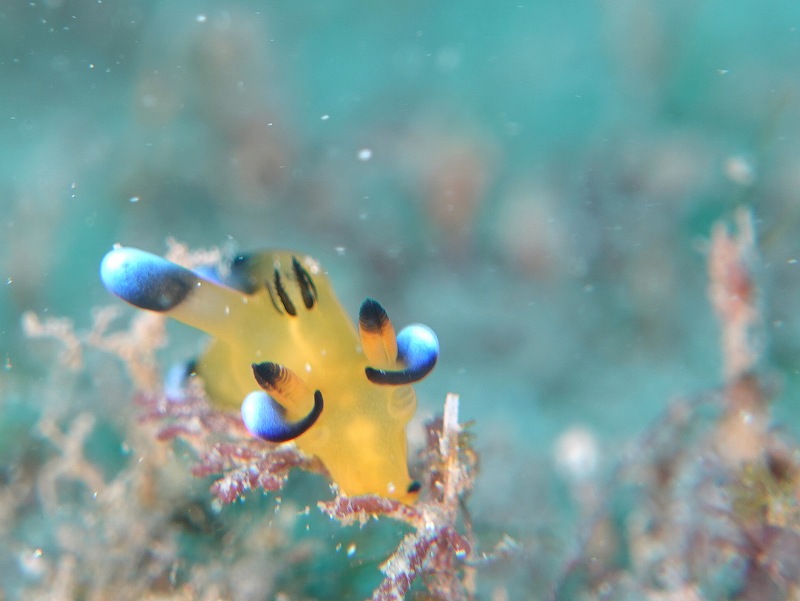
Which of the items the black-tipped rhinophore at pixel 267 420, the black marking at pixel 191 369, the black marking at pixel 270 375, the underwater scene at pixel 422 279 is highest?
the black marking at pixel 270 375

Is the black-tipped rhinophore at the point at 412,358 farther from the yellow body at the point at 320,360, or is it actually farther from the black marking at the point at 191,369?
the black marking at the point at 191,369

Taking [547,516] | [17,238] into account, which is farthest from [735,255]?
[17,238]

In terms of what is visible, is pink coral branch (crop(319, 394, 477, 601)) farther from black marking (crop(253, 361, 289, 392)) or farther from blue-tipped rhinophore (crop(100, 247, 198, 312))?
blue-tipped rhinophore (crop(100, 247, 198, 312))

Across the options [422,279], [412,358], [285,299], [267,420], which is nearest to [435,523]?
[412,358]

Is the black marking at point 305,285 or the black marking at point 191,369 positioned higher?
the black marking at point 305,285

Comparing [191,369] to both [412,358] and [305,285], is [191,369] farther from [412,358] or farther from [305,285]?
[412,358]

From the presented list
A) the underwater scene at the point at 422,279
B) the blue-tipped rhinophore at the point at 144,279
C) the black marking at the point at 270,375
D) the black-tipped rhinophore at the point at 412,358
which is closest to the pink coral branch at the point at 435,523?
the underwater scene at the point at 422,279
